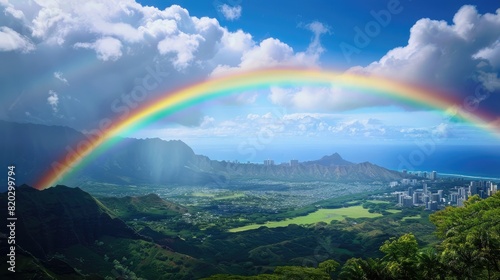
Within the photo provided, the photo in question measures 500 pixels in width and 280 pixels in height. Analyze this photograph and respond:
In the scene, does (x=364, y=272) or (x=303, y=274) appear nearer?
(x=364, y=272)

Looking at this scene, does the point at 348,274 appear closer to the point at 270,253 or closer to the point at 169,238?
the point at 270,253

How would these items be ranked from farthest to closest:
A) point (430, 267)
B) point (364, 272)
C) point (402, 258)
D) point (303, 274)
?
point (303, 274) → point (402, 258) → point (364, 272) → point (430, 267)

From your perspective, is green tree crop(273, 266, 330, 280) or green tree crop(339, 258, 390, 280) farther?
green tree crop(273, 266, 330, 280)

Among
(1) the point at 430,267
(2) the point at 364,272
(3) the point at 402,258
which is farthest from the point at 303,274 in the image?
(1) the point at 430,267

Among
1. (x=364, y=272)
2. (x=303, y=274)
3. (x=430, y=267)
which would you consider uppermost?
(x=430, y=267)

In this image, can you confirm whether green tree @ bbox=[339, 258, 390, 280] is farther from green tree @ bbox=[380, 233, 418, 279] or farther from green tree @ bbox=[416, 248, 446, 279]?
green tree @ bbox=[416, 248, 446, 279]

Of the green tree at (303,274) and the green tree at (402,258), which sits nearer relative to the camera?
the green tree at (402,258)

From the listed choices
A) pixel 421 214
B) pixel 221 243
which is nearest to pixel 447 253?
pixel 221 243

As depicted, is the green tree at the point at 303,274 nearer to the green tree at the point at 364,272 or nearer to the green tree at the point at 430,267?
the green tree at the point at 364,272

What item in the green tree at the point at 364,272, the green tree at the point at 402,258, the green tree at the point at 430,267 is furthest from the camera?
the green tree at the point at 364,272

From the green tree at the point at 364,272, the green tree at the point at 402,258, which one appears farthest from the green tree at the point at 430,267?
the green tree at the point at 364,272

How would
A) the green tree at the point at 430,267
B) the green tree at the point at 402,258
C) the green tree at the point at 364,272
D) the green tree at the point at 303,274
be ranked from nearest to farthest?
1. the green tree at the point at 430,267
2. the green tree at the point at 402,258
3. the green tree at the point at 364,272
4. the green tree at the point at 303,274

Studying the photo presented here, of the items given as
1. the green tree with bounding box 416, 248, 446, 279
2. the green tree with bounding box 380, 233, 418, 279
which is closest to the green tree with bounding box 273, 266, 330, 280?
the green tree with bounding box 380, 233, 418, 279

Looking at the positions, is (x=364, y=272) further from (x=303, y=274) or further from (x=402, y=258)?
(x=303, y=274)
